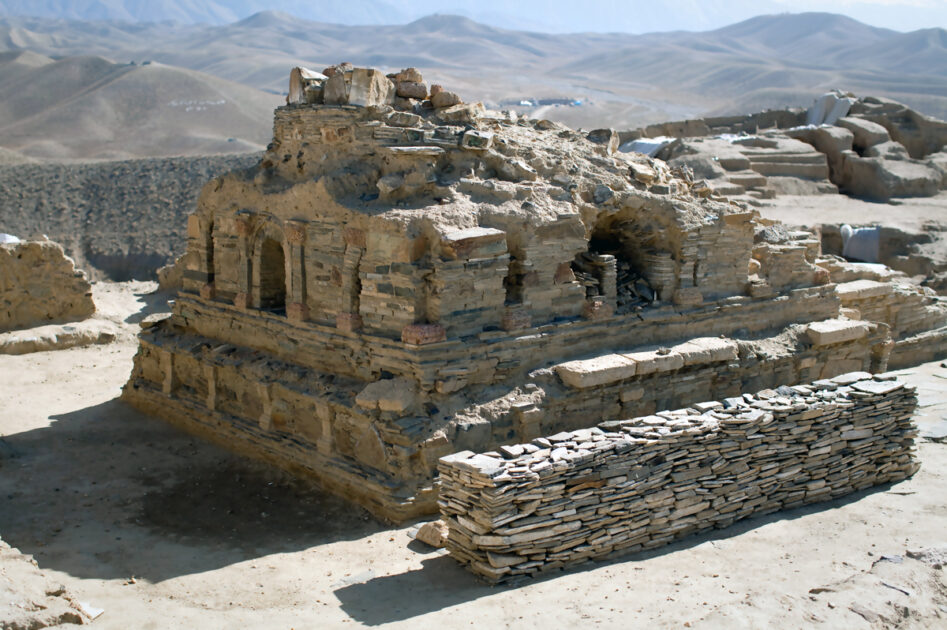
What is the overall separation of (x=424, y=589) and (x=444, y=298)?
3.04 m

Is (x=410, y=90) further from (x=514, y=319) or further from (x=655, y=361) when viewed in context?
(x=655, y=361)

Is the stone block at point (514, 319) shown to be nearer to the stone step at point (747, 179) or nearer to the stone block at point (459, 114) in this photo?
the stone block at point (459, 114)

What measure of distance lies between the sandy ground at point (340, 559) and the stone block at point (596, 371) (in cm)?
203

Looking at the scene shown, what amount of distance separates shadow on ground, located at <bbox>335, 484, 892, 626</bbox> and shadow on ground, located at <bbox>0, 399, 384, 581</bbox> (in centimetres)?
121

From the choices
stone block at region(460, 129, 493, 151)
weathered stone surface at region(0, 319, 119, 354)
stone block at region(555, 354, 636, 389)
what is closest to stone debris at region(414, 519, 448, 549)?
stone block at region(555, 354, 636, 389)

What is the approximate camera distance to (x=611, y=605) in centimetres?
708

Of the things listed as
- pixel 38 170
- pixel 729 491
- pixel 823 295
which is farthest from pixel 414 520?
pixel 38 170

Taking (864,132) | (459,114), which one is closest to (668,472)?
(459,114)

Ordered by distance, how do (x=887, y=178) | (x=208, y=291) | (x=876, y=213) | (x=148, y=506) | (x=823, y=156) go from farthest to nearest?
1. (x=823, y=156)
2. (x=887, y=178)
3. (x=876, y=213)
4. (x=208, y=291)
5. (x=148, y=506)

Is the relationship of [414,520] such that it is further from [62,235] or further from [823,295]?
[62,235]

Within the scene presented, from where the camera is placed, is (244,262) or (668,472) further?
(244,262)

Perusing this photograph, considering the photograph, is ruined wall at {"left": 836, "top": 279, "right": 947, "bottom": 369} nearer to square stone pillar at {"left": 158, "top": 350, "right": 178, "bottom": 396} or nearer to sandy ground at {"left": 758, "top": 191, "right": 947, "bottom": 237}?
sandy ground at {"left": 758, "top": 191, "right": 947, "bottom": 237}

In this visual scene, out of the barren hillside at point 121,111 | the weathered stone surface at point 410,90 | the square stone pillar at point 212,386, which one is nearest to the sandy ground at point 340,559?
the square stone pillar at point 212,386

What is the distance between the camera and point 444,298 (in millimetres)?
9273
